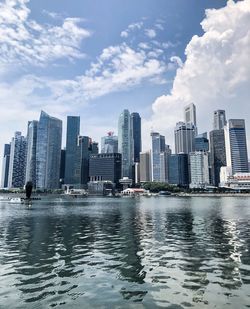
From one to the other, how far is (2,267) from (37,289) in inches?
354

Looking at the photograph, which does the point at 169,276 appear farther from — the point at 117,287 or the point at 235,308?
the point at 235,308

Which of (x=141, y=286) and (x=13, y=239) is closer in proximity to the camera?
(x=141, y=286)

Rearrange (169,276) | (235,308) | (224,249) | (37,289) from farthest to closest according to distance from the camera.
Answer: (224,249) → (169,276) → (37,289) → (235,308)

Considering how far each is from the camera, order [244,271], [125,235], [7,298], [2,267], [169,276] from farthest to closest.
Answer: [125,235] → [2,267] → [244,271] → [169,276] → [7,298]

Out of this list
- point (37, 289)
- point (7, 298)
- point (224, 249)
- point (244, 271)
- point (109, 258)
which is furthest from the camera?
point (224, 249)

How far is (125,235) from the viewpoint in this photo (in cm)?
5150

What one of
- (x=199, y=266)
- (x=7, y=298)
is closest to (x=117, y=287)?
(x=7, y=298)

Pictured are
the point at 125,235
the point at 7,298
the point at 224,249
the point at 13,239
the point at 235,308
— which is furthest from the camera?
the point at 125,235

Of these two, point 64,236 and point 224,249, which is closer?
point 224,249

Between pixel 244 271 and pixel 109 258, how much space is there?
46.0 feet

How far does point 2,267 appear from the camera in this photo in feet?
97.3

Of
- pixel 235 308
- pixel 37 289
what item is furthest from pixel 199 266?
pixel 37 289

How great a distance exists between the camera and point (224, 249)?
1524 inches

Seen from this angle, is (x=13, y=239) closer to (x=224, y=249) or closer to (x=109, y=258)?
(x=109, y=258)
